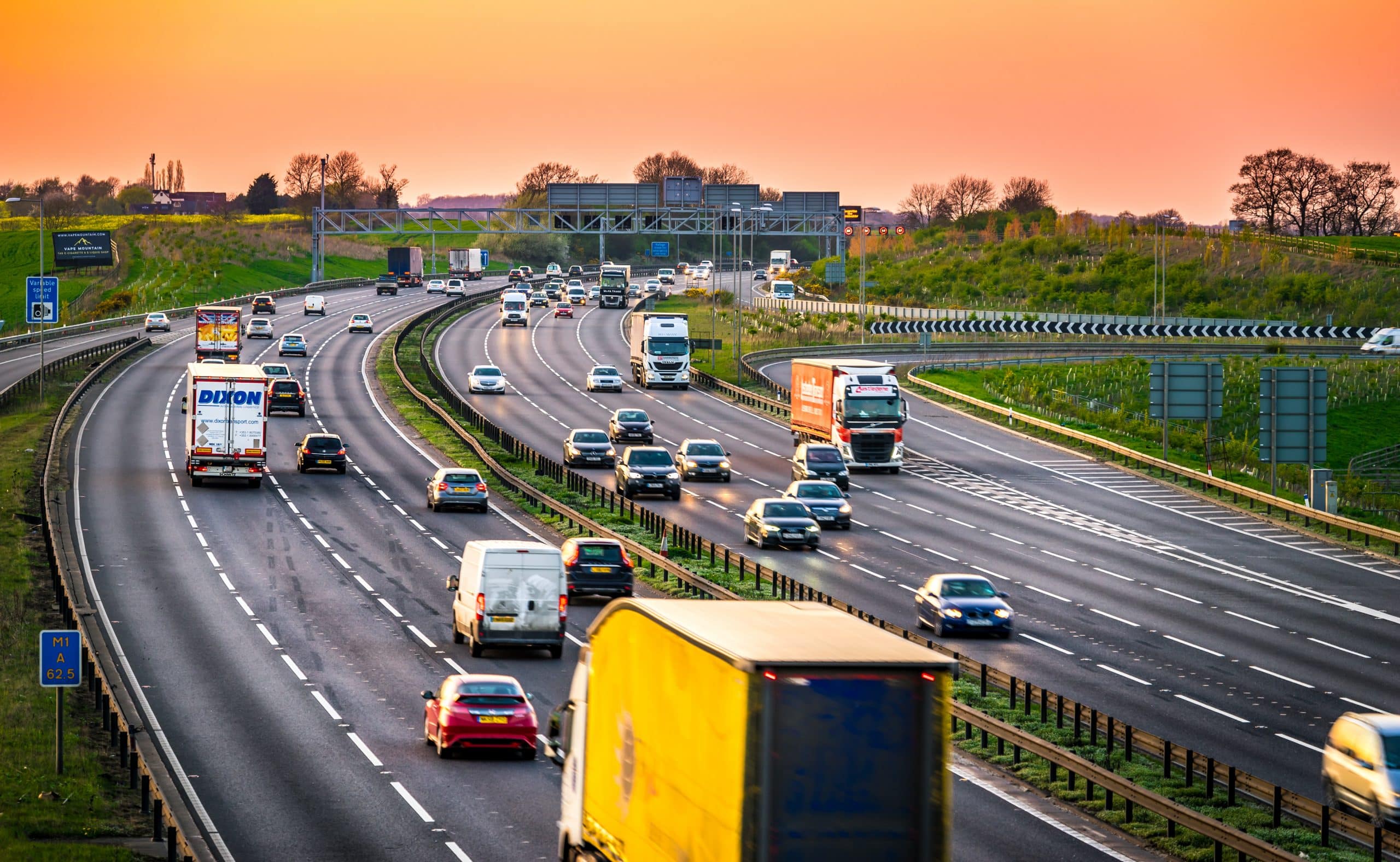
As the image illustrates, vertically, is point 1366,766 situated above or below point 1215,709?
above

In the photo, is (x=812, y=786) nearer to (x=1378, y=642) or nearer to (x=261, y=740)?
(x=261, y=740)

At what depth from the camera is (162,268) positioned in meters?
184

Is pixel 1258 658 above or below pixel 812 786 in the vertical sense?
below

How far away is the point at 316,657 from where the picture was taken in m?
35.9

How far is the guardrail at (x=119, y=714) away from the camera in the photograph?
2288 centimetres

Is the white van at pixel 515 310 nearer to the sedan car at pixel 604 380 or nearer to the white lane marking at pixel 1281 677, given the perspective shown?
the sedan car at pixel 604 380

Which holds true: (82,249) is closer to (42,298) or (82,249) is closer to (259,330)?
(259,330)

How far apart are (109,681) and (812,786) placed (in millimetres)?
23015

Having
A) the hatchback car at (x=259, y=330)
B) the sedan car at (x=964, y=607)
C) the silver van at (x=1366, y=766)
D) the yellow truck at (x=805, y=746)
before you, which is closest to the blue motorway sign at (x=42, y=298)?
the hatchback car at (x=259, y=330)

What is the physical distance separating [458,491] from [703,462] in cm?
1112

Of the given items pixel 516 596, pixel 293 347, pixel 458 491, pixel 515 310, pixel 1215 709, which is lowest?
pixel 1215 709

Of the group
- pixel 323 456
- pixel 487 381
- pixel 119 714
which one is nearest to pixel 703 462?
pixel 323 456

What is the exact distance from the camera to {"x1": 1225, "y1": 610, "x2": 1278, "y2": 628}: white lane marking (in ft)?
138

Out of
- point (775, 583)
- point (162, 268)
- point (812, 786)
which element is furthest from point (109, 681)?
point (162, 268)
